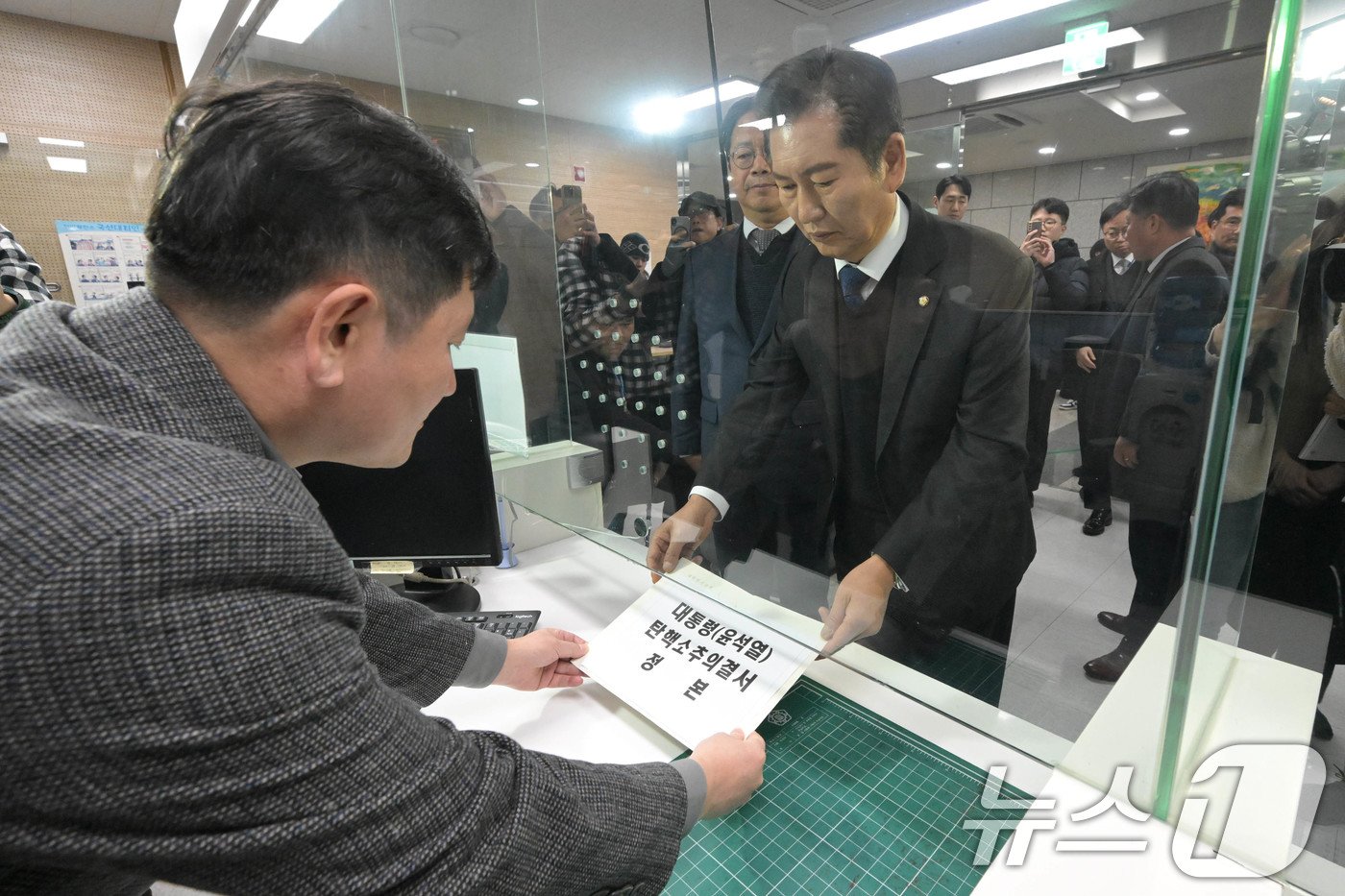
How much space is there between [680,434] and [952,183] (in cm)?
60

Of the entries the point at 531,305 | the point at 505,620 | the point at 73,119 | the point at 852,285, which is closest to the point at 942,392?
the point at 852,285

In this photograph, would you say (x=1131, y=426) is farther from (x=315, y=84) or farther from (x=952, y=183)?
(x=315, y=84)

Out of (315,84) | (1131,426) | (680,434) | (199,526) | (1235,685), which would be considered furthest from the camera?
(680,434)

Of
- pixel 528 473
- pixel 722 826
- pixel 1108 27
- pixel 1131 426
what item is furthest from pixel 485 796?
pixel 528 473

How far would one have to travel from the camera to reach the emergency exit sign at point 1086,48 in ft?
1.77

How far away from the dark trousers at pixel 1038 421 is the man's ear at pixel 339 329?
61 centimetres

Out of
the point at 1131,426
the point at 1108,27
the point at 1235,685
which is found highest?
the point at 1108,27

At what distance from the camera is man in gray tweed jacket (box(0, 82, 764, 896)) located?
33 cm

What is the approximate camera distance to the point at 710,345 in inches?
40.6

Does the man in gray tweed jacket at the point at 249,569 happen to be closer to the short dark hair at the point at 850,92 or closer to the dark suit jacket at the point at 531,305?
the short dark hair at the point at 850,92

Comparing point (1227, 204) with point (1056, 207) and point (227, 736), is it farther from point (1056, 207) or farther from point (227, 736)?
point (227, 736)

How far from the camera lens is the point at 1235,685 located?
0.71 metres

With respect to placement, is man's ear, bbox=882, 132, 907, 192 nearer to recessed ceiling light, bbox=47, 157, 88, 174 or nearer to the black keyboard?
the black keyboard

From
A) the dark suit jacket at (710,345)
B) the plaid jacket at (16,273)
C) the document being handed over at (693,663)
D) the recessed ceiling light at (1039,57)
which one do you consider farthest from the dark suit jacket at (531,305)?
the plaid jacket at (16,273)
